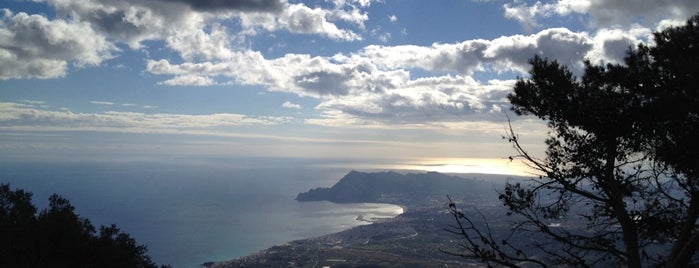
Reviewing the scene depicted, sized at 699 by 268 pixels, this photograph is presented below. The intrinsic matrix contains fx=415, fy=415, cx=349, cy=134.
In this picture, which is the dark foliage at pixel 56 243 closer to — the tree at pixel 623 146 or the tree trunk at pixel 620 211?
the tree at pixel 623 146

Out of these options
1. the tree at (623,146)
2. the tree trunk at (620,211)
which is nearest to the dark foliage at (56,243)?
the tree at (623,146)

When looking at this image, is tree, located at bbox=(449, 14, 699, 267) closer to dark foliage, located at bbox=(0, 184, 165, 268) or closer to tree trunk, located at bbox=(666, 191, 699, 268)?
tree trunk, located at bbox=(666, 191, 699, 268)

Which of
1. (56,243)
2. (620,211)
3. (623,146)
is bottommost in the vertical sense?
(56,243)

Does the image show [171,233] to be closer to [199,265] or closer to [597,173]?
[199,265]

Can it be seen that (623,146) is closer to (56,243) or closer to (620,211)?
(620,211)

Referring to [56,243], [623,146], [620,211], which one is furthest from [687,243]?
[56,243]
